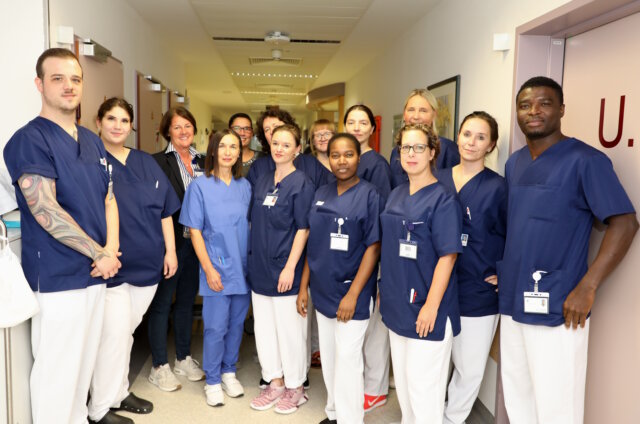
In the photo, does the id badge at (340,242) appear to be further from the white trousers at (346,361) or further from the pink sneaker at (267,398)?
the pink sneaker at (267,398)

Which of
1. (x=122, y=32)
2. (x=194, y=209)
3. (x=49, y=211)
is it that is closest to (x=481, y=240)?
(x=194, y=209)

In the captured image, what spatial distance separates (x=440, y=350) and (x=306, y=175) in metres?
1.13

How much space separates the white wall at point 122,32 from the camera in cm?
293

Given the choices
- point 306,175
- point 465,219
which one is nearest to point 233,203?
point 306,175

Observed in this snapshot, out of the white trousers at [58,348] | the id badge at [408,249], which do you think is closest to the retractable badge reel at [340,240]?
the id badge at [408,249]

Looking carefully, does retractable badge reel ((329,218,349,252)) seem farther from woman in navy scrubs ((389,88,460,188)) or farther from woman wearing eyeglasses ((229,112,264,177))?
woman wearing eyeglasses ((229,112,264,177))

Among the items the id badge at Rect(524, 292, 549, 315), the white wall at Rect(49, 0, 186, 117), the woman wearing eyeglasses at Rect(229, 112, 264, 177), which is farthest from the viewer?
the woman wearing eyeglasses at Rect(229, 112, 264, 177)

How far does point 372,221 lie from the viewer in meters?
2.16

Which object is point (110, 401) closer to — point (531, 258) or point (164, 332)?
point (164, 332)

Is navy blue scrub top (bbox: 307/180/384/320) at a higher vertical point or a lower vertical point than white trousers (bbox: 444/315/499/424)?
higher

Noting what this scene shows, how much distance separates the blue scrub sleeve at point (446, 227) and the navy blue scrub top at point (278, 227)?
751 millimetres

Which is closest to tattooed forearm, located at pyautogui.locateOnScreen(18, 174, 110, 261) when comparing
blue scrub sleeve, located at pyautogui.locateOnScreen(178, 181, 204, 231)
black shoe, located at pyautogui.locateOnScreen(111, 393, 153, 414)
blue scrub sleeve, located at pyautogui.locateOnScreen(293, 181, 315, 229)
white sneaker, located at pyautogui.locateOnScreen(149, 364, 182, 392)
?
blue scrub sleeve, located at pyautogui.locateOnScreen(178, 181, 204, 231)

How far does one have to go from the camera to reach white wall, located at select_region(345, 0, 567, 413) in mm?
2445

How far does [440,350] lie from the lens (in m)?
1.94
